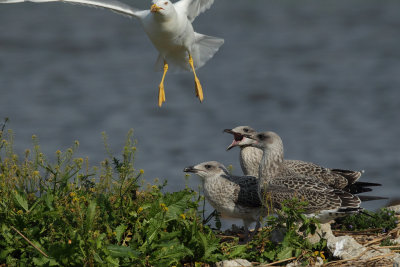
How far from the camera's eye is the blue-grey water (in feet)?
44.3

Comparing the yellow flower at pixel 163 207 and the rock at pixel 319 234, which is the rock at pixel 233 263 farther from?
the rock at pixel 319 234

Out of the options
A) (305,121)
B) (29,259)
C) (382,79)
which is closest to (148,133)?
(305,121)

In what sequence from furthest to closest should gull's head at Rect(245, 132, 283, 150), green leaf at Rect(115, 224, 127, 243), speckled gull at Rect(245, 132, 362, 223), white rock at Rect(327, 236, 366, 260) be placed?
gull's head at Rect(245, 132, 283, 150) < speckled gull at Rect(245, 132, 362, 223) < white rock at Rect(327, 236, 366, 260) < green leaf at Rect(115, 224, 127, 243)

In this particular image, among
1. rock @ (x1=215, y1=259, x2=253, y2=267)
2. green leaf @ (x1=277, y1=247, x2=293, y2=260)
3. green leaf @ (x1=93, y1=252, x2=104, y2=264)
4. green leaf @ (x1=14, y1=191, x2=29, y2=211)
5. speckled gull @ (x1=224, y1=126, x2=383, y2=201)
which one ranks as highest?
speckled gull @ (x1=224, y1=126, x2=383, y2=201)

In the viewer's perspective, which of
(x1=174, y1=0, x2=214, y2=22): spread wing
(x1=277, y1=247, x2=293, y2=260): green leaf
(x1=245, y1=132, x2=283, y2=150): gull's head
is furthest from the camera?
(x1=174, y1=0, x2=214, y2=22): spread wing

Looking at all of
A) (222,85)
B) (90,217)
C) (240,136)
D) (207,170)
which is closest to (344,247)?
(207,170)

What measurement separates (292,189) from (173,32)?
8.10 feet

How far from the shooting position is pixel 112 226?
611 cm

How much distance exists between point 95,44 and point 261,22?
5009mm

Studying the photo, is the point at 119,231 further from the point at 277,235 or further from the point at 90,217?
the point at 277,235

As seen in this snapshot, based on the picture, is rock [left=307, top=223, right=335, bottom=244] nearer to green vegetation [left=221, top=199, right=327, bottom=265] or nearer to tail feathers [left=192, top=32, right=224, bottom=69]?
green vegetation [left=221, top=199, right=327, bottom=265]

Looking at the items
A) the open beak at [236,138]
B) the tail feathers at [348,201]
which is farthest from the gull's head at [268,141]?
the tail feathers at [348,201]

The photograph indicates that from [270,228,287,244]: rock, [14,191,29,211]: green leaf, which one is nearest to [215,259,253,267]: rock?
[270,228,287,244]: rock

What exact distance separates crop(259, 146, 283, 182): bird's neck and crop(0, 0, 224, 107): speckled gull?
1350mm
